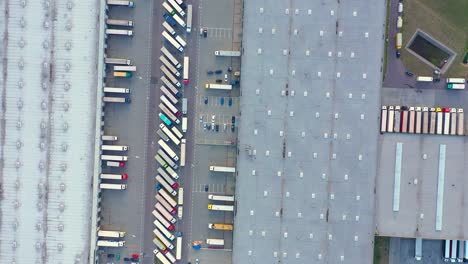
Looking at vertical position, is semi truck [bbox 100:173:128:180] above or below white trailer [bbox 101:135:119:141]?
below

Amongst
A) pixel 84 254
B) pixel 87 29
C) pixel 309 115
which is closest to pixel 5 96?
pixel 87 29

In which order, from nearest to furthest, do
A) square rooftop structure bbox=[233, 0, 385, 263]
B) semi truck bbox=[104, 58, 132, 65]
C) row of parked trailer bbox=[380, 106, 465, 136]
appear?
square rooftop structure bbox=[233, 0, 385, 263], row of parked trailer bbox=[380, 106, 465, 136], semi truck bbox=[104, 58, 132, 65]

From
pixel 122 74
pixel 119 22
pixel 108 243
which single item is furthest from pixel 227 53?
pixel 108 243

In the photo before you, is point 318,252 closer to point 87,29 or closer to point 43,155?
point 43,155

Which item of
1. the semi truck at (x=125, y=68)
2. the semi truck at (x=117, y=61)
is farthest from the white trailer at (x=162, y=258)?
the semi truck at (x=117, y=61)

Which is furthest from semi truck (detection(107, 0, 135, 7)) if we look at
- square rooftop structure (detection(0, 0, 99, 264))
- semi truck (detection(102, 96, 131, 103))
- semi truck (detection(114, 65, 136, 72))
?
semi truck (detection(102, 96, 131, 103))

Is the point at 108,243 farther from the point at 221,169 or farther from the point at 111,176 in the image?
the point at 221,169

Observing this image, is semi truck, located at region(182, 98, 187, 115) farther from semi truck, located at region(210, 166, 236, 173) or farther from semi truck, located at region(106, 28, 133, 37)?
semi truck, located at region(106, 28, 133, 37)

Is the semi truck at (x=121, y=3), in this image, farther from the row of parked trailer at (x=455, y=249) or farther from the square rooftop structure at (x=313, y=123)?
the row of parked trailer at (x=455, y=249)
